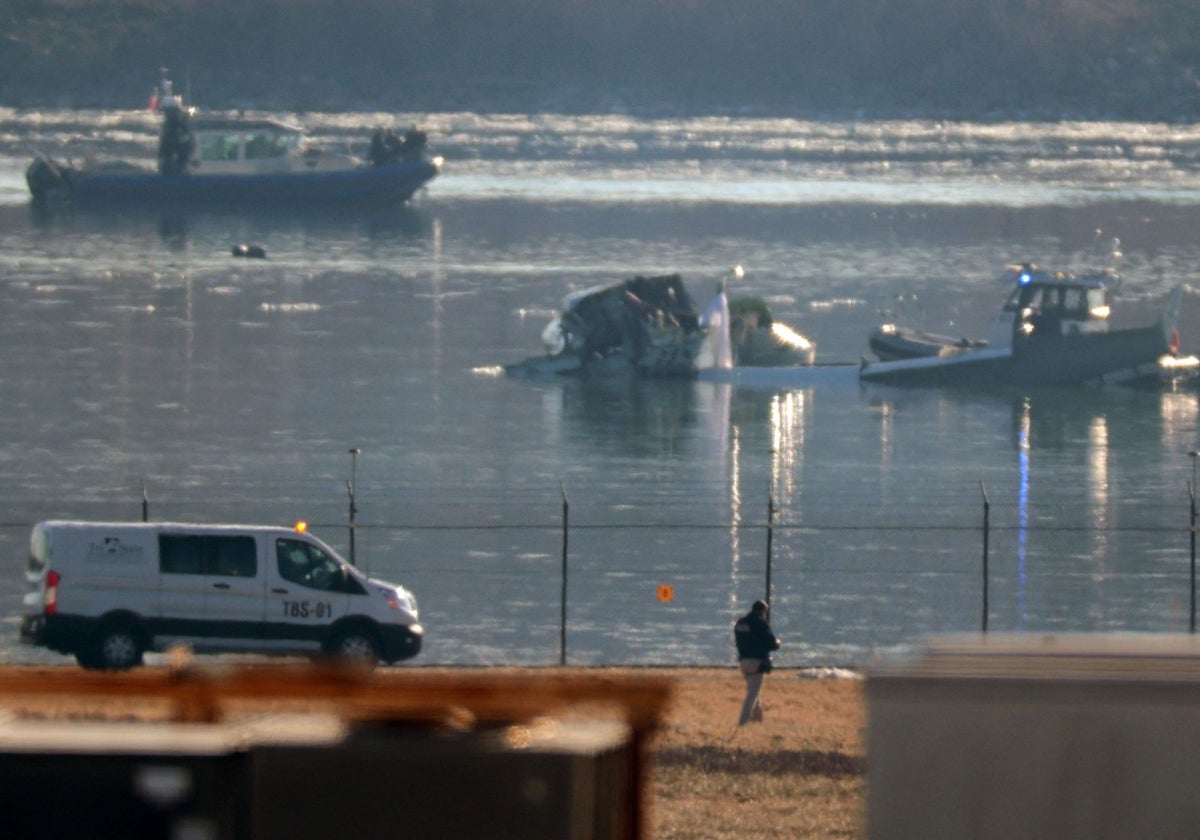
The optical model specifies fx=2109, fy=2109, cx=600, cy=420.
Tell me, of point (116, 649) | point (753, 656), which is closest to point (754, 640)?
point (753, 656)

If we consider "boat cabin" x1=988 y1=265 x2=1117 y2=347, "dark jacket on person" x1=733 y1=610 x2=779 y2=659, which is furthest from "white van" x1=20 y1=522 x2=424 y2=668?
"boat cabin" x1=988 y1=265 x2=1117 y2=347

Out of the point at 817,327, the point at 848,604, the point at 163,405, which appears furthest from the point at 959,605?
the point at 817,327

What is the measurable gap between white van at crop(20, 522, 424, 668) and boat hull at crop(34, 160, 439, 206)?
89663mm

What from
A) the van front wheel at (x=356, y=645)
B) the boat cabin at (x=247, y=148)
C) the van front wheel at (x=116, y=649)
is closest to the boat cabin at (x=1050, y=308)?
the van front wheel at (x=356, y=645)

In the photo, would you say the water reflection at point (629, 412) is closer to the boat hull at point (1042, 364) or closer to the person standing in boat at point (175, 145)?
the boat hull at point (1042, 364)

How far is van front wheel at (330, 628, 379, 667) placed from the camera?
1653cm

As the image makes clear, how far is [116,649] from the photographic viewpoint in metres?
15.9

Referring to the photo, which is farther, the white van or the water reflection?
the water reflection

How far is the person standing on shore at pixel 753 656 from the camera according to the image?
14344 millimetres

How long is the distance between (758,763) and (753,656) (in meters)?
1.94

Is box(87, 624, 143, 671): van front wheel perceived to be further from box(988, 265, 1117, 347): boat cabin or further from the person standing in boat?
the person standing in boat

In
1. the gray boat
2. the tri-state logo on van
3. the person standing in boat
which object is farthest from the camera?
the person standing in boat

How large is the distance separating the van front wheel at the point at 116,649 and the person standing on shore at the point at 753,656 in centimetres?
461

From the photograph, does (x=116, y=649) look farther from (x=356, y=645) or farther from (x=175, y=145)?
(x=175, y=145)
